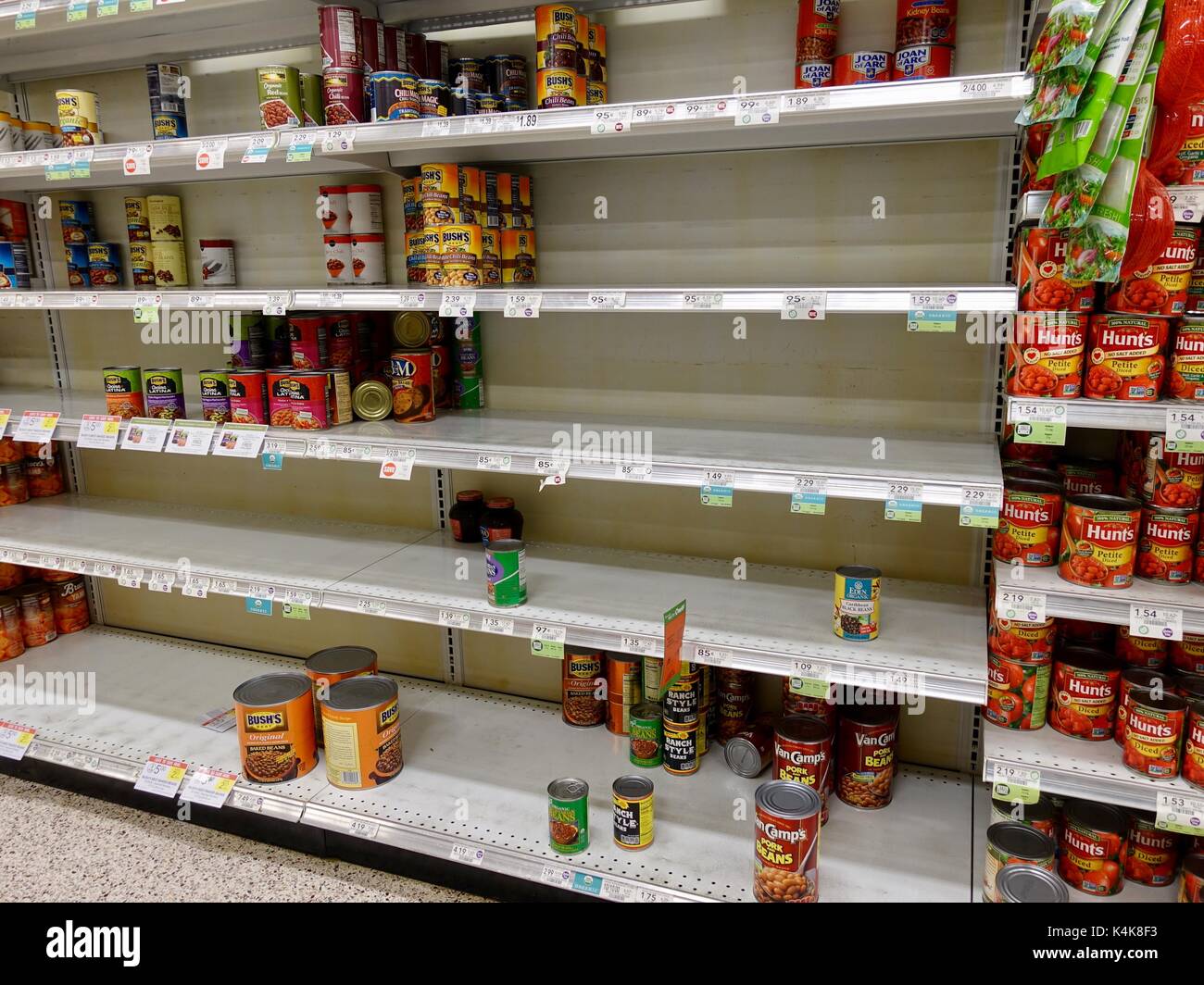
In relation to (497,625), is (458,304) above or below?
above

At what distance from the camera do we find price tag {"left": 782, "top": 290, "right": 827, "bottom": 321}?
5.84 feet

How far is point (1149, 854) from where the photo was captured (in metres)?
1.93

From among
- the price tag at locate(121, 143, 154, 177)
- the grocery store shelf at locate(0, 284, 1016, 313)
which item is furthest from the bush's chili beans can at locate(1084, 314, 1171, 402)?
the price tag at locate(121, 143, 154, 177)

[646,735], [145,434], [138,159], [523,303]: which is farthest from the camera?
[145,434]

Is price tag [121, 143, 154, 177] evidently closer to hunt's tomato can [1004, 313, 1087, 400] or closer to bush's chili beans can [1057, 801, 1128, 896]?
hunt's tomato can [1004, 313, 1087, 400]

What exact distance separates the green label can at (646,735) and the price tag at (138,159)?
74.9 inches

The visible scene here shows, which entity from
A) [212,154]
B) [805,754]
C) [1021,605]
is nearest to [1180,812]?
[1021,605]

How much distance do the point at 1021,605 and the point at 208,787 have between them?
2094 mm

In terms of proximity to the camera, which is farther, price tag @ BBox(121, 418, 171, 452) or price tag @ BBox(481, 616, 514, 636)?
price tag @ BBox(121, 418, 171, 452)

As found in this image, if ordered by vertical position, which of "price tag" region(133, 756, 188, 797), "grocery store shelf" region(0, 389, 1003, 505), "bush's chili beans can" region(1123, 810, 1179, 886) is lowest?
"price tag" region(133, 756, 188, 797)

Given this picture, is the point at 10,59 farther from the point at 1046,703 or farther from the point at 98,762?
the point at 1046,703

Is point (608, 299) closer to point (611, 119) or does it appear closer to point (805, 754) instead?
point (611, 119)

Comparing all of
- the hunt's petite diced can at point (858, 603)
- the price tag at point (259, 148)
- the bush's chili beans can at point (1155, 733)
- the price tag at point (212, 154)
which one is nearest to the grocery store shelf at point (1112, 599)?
the bush's chili beans can at point (1155, 733)

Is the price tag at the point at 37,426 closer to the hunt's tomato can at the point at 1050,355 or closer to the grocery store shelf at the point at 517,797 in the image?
the grocery store shelf at the point at 517,797
